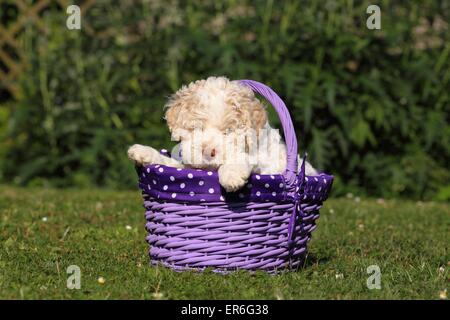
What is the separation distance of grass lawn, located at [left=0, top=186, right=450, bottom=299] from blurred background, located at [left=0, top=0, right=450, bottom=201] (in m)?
0.89

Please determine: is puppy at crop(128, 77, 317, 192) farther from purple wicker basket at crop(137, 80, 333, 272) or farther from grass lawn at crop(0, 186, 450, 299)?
grass lawn at crop(0, 186, 450, 299)

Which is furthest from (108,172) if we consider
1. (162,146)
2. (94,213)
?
(94,213)

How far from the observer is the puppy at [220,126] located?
3.45 metres

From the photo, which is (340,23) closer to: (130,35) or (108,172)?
(130,35)

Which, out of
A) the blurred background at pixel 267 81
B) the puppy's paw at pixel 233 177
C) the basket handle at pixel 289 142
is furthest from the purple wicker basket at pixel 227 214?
the blurred background at pixel 267 81

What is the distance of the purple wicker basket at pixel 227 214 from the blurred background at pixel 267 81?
3.23m

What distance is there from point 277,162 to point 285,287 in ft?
2.21

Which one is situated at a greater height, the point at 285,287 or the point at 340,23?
the point at 340,23

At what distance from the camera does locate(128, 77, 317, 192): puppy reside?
345 cm

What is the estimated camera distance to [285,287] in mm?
3383

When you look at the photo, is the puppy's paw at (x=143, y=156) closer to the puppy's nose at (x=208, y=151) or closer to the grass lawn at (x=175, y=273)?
the puppy's nose at (x=208, y=151)

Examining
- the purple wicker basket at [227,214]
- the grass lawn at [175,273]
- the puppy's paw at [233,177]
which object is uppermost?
the puppy's paw at [233,177]

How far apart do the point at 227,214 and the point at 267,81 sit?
3.78 metres

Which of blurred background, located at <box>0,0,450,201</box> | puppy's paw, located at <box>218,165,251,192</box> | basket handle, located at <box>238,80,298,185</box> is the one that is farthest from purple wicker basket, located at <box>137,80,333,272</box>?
blurred background, located at <box>0,0,450,201</box>
